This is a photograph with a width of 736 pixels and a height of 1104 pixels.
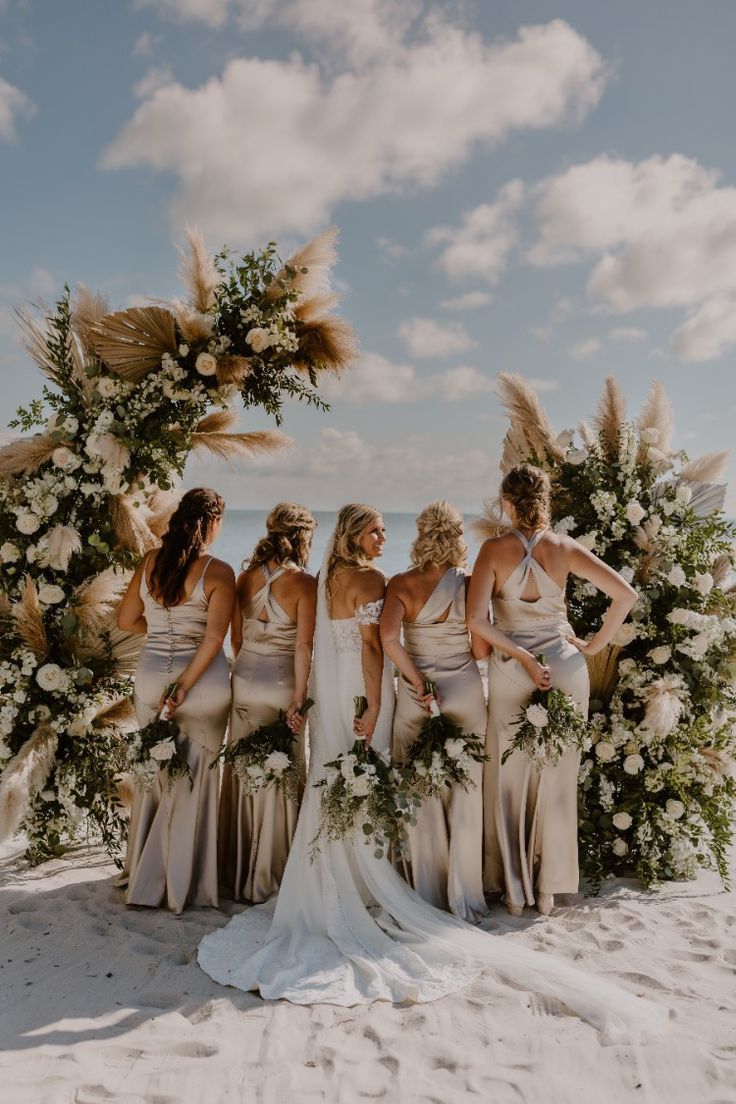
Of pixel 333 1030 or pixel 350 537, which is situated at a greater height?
pixel 350 537

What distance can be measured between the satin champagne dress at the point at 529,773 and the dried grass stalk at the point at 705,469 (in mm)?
1771

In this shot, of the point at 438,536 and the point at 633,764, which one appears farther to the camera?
the point at 633,764

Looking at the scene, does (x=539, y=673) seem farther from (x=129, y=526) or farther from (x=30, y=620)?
(x=30, y=620)

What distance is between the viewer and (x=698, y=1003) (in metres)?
4.04

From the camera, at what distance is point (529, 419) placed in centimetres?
638

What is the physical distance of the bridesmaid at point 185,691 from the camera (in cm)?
519

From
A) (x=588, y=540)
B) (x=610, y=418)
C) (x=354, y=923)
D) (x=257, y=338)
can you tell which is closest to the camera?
(x=354, y=923)

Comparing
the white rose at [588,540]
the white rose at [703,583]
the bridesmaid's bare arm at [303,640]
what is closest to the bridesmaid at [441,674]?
the bridesmaid's bare arm at [303,640]

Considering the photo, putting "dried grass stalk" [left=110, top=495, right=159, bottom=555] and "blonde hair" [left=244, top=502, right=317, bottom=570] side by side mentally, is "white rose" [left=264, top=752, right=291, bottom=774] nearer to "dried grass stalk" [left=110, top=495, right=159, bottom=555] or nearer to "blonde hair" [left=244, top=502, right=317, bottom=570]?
"blonde hair" [left=244, top=502, right=317, bottom=570]

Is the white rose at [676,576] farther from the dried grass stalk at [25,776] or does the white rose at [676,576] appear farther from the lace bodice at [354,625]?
the dried grass stalk at [25,776]

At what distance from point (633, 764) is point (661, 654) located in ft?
2.56

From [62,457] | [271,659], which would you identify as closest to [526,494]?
[271,659]

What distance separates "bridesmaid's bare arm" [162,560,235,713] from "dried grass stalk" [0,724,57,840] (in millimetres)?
933

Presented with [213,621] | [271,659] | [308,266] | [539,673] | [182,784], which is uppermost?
[308,266]
